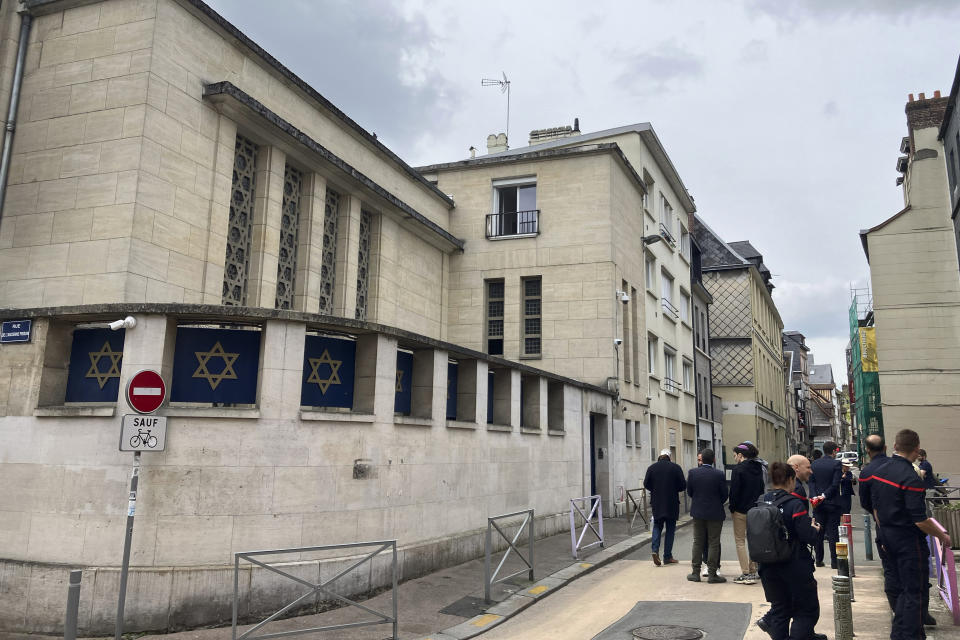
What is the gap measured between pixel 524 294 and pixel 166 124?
11108 mm

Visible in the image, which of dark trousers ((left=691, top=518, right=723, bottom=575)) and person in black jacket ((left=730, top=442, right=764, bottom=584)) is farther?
dark trousers ((left=691, top=518, right=723, bottom=575))

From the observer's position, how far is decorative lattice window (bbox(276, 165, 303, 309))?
12.9 metres

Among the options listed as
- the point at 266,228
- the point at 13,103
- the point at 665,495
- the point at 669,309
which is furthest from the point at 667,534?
the point at 669,309

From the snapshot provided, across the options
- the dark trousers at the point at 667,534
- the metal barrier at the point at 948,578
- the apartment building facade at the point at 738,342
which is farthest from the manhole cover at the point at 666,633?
the apartment building facade at the point at 738,342

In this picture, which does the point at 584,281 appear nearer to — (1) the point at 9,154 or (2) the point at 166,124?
(2) the point at 166,124

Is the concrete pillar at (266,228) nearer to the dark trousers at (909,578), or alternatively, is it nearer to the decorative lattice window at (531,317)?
the decorative lattice window at (531,317)

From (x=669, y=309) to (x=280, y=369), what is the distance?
2031cm

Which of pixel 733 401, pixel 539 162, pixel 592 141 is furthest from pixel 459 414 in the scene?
pixel 733 401

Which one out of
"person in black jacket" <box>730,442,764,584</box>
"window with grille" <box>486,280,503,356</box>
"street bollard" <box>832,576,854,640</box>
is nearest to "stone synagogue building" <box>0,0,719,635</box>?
"window with grille" <box>486,280,503,356</box>

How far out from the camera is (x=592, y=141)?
23.6 meters

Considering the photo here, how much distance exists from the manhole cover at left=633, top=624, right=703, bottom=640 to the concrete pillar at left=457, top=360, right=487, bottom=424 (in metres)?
4.79

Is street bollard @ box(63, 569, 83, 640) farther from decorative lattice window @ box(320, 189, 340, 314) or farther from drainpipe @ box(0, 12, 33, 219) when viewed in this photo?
decorative lattice window @ box(320, 189, 340, 314)

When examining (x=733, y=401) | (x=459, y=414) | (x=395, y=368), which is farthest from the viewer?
(x=733, y=401)

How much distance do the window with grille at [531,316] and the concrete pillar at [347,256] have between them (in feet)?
19.8
